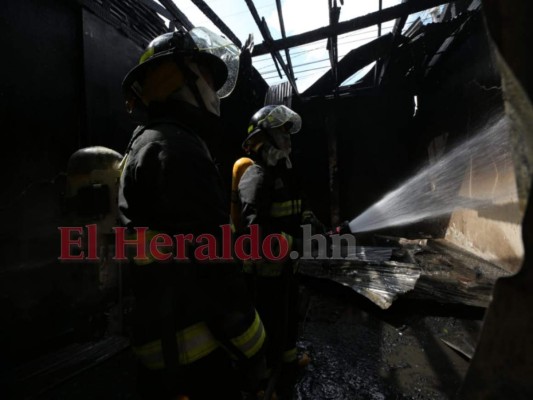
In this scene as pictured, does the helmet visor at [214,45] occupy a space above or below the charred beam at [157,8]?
below

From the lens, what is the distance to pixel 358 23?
4.68m

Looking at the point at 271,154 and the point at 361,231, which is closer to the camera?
the point at 271,154

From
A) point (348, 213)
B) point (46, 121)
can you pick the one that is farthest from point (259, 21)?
point (348, 213)

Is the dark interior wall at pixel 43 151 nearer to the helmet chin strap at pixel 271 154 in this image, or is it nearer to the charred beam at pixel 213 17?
the charred beam at pixel 213 17

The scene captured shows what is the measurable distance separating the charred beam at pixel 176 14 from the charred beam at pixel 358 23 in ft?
4.87

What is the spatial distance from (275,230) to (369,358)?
1.68 metres

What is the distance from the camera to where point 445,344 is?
9.68ft

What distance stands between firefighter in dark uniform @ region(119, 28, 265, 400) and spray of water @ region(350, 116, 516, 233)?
278 cm

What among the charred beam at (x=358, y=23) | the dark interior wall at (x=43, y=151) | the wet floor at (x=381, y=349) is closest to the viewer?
the wet floor at (x=381, y=349)

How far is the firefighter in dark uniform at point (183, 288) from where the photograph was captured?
48.8 inches

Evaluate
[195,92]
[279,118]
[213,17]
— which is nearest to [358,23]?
[213,17]

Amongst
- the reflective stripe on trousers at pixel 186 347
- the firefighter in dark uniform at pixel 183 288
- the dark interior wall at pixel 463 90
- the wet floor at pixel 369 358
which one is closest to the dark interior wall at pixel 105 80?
the wet floor at pixel 369 358

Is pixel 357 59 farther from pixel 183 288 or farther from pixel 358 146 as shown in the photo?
pixel 183 288

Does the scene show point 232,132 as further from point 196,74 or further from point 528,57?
point 528,57
